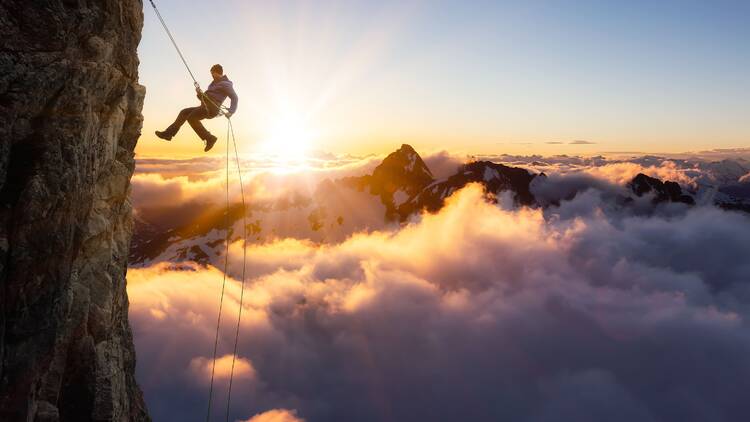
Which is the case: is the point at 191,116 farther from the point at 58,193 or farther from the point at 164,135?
the point at 58,193

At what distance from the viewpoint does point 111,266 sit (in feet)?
50.4

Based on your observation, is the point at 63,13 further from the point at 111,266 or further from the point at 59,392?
the point at 59,392

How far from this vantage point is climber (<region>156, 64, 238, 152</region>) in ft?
50.5

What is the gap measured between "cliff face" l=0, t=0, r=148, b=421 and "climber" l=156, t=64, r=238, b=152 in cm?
193

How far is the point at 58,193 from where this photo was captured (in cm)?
964

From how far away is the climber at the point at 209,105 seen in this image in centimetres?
1539

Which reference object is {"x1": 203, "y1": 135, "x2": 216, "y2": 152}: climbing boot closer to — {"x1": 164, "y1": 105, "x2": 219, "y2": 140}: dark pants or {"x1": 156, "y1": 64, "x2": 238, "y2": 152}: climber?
{"x1": 156, "y1": 64, "x2": 238, "y2": 152}: climber

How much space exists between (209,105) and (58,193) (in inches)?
281

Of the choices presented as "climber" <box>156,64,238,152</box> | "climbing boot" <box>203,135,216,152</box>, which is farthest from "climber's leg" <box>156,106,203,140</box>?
"climbing boot" <box>203,135,216,152</box>

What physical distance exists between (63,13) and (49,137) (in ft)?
9.20

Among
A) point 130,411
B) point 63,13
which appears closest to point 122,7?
point 63,13

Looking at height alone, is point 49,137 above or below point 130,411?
above

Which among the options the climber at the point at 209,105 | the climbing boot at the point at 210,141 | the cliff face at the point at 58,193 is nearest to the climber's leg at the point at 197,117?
the climber at the point at 209,105

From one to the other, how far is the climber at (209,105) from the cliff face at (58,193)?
1.93m
